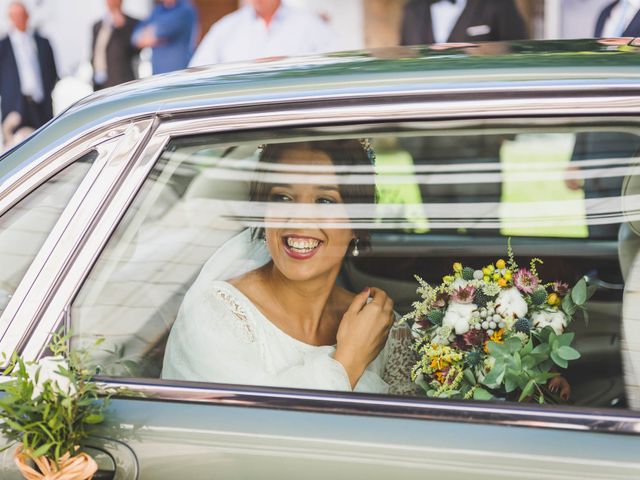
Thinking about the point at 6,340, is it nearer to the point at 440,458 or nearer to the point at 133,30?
the point at 440,458

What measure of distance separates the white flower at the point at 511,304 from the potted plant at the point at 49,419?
3.24 ft

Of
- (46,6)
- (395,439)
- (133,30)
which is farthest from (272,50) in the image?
(395,439)

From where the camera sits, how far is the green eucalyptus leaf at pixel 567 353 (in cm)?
212

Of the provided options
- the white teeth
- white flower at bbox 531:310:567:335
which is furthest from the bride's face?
white flower at bbox 531:310:567:335

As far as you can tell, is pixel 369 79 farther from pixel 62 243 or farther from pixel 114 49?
pixel 114 49

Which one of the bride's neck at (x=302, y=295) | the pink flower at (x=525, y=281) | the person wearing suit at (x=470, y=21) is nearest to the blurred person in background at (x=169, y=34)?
the person wearing suit at (x=470, y=21)

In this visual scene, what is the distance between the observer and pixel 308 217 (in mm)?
2184

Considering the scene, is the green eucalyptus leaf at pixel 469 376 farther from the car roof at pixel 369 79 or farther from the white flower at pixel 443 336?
the car roof at pixel 369 79

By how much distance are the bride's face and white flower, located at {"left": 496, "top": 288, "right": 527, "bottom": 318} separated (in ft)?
1.32

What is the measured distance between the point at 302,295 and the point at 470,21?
150 inches

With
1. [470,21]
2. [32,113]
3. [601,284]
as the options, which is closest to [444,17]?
[470,21]

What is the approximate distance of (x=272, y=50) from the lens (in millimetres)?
6586

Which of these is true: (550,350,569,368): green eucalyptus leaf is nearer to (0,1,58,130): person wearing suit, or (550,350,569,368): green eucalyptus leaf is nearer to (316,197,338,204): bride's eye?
(316,197,338,204): bride's eye

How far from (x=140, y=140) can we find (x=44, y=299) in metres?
Answer: 0.40
